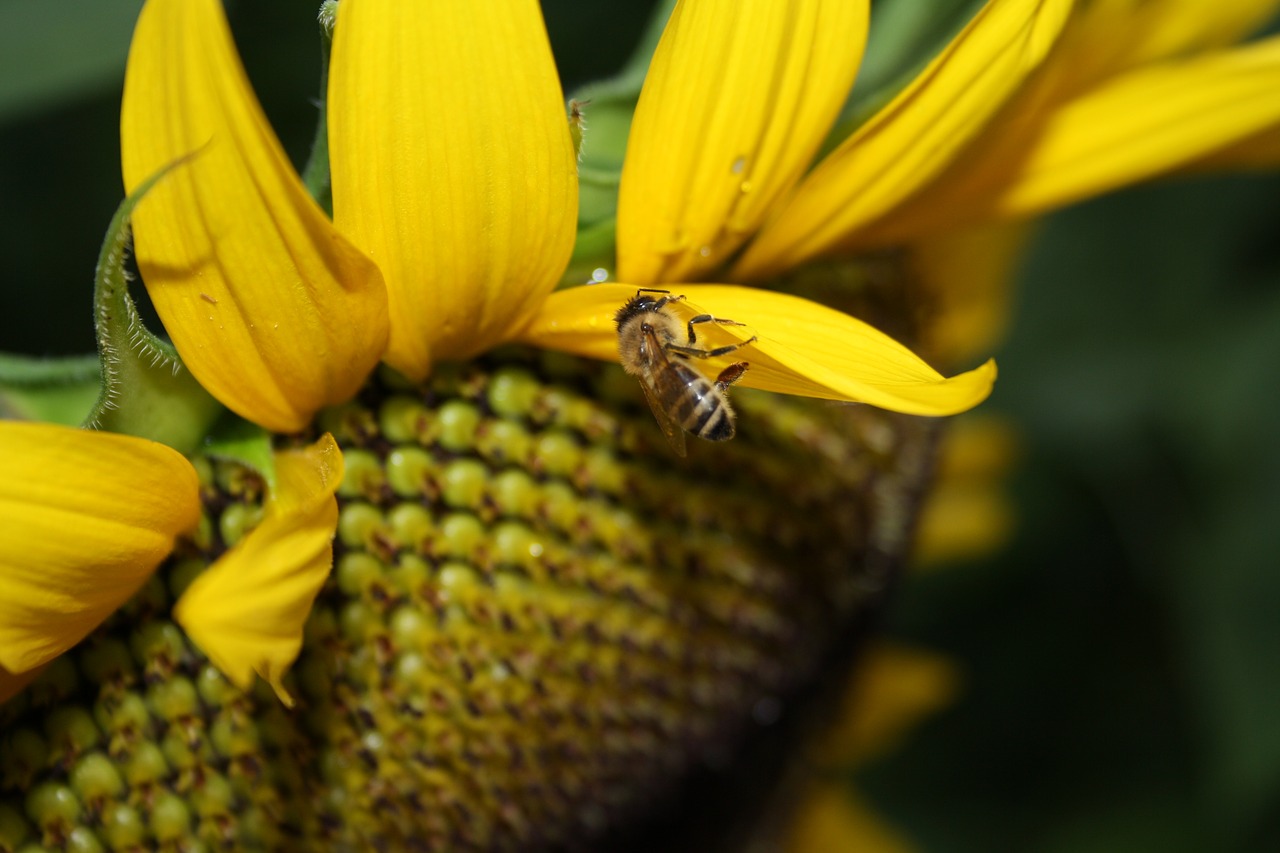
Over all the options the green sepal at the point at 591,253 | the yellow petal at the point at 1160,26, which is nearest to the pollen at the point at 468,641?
the green sepal at the point at 591,253

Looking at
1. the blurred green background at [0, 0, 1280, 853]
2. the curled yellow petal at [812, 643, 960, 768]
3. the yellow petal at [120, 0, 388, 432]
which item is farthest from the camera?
the curled yellow petal at [812, 643, 960, 768]

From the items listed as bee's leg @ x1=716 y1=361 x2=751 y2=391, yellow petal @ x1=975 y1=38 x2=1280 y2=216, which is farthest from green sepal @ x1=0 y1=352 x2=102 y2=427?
yellow petal @ x1=975 y1=38 x2=1280 y2=216

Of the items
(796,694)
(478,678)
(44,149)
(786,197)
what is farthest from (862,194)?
(44,149)

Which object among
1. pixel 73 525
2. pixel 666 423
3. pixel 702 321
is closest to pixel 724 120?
pixel 702 321

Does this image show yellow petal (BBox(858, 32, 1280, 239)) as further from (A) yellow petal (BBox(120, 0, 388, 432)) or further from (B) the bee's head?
(A) yellow petal (BBox(120, 0, 388, 432))

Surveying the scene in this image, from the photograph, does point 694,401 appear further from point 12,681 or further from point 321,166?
point 12,681

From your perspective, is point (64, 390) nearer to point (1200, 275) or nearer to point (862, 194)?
point (862, 194)

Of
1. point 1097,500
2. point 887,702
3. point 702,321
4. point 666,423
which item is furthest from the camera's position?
point 1097,500
